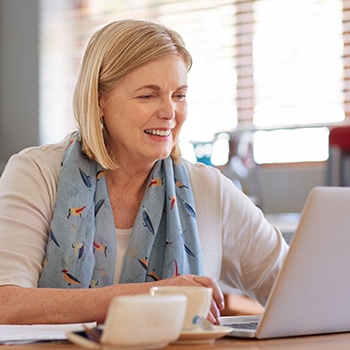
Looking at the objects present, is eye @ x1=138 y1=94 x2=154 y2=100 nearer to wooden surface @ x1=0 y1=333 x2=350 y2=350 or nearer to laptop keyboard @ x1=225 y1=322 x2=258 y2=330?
laptop keyboard @ x1=225 y1=322 x2=258 y2=330

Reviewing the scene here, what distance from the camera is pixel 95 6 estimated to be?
473 cm

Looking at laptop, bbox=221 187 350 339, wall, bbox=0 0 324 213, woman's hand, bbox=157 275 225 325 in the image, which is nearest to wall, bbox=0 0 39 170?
wall, bbox=0 0 324 213

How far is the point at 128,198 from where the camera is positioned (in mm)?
1780

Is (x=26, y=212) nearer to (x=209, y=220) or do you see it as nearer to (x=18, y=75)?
(x=209, y=220)

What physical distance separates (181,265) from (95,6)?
334 cm

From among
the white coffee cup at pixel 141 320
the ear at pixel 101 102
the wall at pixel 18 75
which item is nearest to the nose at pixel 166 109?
the ear at pixel 101 102

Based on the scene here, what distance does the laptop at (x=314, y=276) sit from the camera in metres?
0.99

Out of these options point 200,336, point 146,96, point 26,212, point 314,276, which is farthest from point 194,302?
point 146,96

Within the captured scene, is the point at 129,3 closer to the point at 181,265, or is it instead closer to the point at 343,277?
the point at 181,265

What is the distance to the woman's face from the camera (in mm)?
1687

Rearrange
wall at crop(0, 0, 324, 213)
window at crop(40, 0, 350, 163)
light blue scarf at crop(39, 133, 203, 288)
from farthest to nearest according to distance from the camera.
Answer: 1. wall at crop(0, 0, 324, 213)
2. window at crop(40, 0, 350, 163)
3. light blue scarf at crop(39, 133, 203, 288)

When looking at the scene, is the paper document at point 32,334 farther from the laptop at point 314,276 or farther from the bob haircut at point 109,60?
the bob haircut at point 109,60

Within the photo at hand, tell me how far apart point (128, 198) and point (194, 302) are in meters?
0.82

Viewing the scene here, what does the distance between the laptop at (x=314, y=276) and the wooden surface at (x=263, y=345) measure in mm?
19
